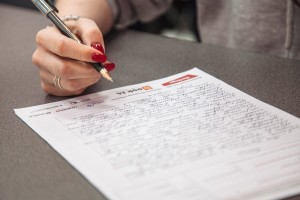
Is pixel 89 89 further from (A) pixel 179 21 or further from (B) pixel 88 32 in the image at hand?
(A) pixel 179 21

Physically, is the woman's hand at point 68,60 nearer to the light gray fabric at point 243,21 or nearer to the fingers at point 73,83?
the fingers at point 73,83

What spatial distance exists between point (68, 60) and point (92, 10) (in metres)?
0.26

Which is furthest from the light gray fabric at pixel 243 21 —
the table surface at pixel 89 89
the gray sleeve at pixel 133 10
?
the table surface at pixel 89 89

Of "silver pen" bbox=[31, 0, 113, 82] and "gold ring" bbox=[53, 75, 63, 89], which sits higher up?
"silver pen" bbox=[31, 0, 113, 82]

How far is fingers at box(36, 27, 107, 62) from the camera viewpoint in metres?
0.63

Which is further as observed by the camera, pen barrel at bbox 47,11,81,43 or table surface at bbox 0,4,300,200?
pen barrel at bbox 47,11,81,43

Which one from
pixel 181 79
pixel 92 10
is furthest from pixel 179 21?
pixel 181 79

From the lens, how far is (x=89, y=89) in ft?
2.29

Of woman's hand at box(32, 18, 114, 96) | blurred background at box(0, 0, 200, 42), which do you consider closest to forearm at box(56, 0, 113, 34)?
woman's hand at box(32, 18, 114, 96)

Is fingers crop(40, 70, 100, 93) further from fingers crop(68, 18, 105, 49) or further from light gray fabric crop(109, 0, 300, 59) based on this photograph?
light gray fabric crop(109, 0, 300, 59)

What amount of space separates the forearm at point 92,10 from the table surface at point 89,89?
0.03 m

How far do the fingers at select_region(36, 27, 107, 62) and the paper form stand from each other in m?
0.06

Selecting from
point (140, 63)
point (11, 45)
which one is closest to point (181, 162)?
point (140, 63)

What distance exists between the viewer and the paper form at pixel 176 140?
0.45 m
